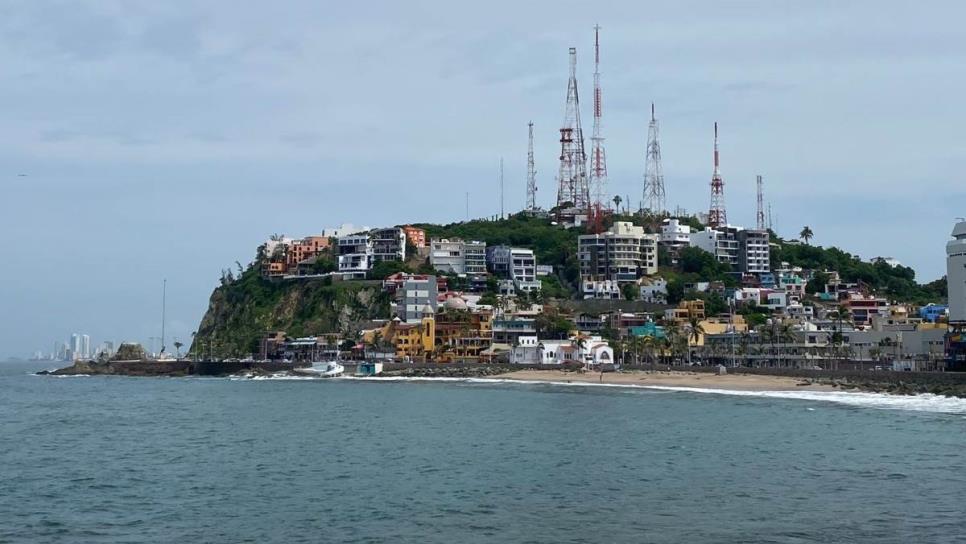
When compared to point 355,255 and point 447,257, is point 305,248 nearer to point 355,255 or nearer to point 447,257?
point 355,255

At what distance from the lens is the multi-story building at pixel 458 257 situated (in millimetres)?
144375

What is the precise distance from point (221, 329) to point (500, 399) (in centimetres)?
7976

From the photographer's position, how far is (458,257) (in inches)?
5738

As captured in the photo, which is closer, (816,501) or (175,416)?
(816,501)

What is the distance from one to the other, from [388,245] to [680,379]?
2557 inches

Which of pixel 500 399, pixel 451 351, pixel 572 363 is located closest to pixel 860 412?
pixel 500 399

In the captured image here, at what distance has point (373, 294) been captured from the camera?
133 metres

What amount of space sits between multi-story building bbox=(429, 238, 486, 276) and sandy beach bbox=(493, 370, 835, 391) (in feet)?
139

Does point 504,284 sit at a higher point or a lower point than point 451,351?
higher

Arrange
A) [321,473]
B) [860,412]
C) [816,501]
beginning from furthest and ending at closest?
[860,412]
[321,473]
[816,501]

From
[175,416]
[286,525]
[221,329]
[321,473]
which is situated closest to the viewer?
[286,525]

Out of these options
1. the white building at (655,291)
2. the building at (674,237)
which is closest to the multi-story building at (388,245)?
the white building at (655,291)

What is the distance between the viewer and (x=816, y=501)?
1172 inches

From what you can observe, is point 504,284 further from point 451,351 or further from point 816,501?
point 816,501
